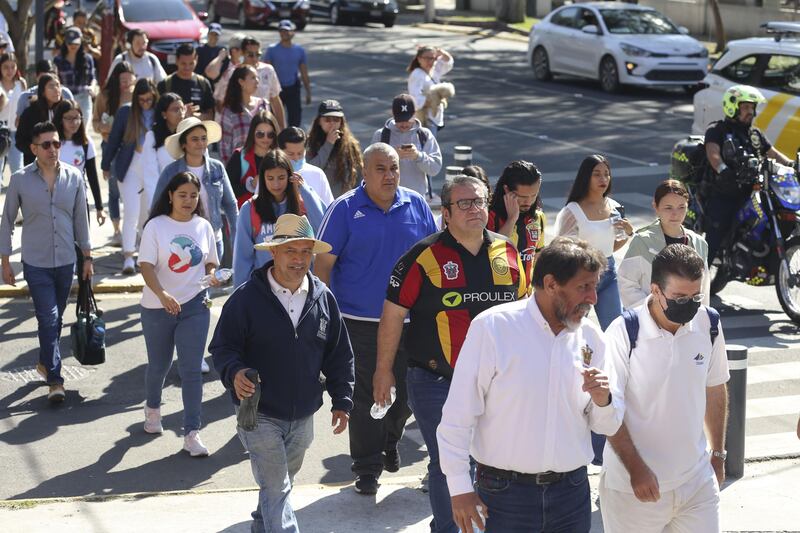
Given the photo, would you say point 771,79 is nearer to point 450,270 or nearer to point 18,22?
point 450,270

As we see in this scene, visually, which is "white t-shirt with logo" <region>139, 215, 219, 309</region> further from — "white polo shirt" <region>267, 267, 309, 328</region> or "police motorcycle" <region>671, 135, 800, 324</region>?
"police motorcycle" <region>671, 135, 800, 324</region>

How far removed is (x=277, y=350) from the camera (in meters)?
6.25

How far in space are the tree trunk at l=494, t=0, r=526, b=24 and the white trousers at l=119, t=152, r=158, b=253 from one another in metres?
33.0

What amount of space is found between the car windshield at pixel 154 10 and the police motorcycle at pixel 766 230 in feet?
57.0

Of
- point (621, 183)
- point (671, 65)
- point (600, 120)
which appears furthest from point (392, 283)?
point (671, 65)

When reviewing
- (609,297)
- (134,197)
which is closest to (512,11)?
(134,197)

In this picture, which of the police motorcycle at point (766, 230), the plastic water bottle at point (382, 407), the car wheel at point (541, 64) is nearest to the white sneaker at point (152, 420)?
the plastic water bottle at point (382, 407)

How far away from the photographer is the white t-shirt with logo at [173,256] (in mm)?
8508

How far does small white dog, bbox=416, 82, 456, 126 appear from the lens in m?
15.3

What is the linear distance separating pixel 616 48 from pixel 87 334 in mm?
19370

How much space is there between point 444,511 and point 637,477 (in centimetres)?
130

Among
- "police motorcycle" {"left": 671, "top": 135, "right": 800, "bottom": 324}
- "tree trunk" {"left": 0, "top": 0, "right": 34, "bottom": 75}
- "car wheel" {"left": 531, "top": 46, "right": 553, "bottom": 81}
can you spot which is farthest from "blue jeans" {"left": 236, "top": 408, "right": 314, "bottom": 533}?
"car wheel" {"left": 531, "top": 46, "right": 553, "bottom": 81}

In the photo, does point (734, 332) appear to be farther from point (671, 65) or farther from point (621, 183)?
point (671, 65)

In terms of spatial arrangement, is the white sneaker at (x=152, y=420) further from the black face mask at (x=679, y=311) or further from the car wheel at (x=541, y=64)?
the car wheel at (x=541, y=64)
